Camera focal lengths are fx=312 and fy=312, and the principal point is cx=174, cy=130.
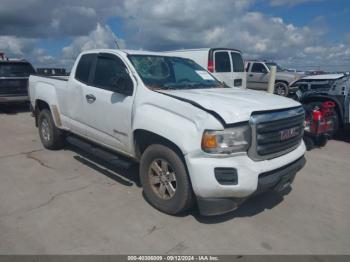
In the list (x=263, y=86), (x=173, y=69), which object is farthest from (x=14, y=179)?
(x=263, y=86)

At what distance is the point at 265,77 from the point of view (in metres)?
16.6

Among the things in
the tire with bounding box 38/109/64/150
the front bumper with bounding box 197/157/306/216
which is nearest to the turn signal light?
the front bumper with bounding box 197/157/306/216

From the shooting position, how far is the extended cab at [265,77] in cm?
1617

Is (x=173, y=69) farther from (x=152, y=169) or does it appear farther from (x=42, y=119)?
(x=42, y=119)

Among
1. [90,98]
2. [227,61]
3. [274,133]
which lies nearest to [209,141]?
[274,133]

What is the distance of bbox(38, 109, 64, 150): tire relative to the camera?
600 cm

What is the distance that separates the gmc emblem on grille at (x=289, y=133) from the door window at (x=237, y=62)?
848cm

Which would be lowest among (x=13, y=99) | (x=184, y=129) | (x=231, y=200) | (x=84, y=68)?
(x=231, y=200)

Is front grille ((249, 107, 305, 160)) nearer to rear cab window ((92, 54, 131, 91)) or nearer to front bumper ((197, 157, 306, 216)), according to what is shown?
front bumper ((197, 157, 306, 216))

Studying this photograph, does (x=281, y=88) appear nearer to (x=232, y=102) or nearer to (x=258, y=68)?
(x=258, y=68)

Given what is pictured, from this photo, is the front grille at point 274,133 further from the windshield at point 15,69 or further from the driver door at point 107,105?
the windshield at point 15,69

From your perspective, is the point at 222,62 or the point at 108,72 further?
the point at 222,62

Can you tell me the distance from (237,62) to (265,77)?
519cm

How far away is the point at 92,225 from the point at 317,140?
5.45 metres
